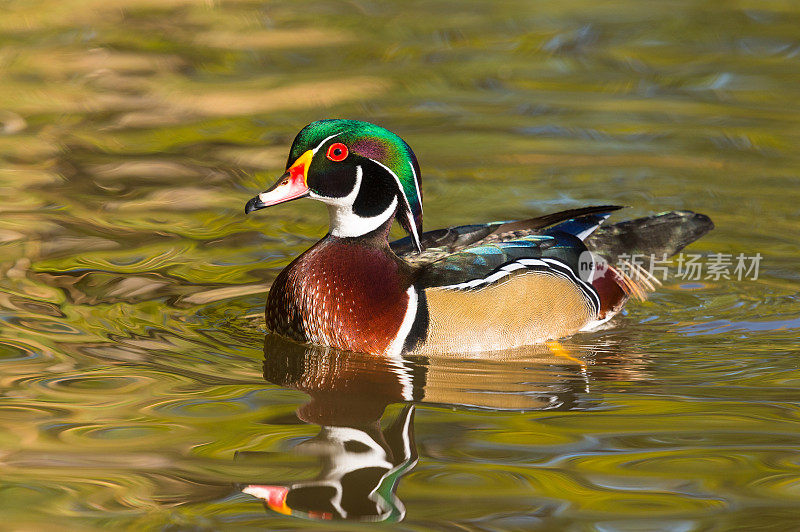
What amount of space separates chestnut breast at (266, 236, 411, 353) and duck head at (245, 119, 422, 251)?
0.80 feet

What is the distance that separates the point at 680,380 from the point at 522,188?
3.20 metres

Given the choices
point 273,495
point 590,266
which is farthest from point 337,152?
point 273,495

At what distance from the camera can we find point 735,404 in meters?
5.92

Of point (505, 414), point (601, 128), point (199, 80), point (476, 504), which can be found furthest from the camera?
point (199, 80)

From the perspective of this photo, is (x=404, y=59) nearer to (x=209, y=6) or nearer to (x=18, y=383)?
(x=209, y=6)

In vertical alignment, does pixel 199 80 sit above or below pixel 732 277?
above

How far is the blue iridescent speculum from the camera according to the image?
6.53 m

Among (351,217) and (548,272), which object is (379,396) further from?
(548,272)

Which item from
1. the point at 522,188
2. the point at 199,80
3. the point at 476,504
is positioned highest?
the point at 199,80

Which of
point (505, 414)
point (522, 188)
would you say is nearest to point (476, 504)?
point (505, 414)

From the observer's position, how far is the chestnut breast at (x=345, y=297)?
21.8ft

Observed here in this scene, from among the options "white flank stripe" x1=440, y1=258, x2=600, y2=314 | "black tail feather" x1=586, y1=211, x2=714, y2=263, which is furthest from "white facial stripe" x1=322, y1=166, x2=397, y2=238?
"black tail feather" x1=586, y1=211, x2=714, y2=263

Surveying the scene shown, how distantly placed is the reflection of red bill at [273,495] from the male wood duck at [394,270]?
173cm

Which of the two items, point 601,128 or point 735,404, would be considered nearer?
point 735,404
